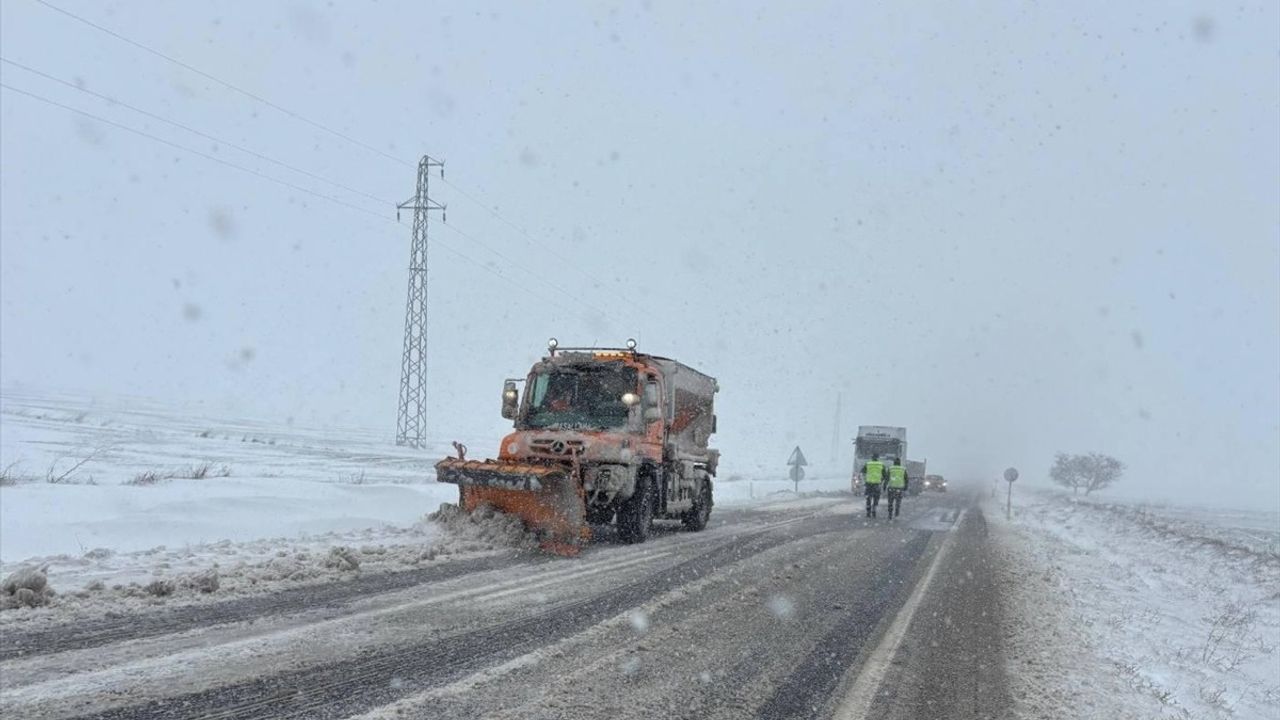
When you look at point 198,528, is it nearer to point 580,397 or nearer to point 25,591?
point 25,591

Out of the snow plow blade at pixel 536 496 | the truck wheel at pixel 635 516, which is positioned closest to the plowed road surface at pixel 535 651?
the snow plow blade at pixel 536 496

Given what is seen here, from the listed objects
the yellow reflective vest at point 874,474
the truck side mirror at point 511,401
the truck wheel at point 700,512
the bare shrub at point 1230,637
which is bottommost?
the bare shrub at point 1230,637

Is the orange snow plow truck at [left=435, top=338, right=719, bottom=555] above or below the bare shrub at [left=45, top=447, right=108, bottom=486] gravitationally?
above

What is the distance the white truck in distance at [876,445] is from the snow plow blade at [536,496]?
2580cm

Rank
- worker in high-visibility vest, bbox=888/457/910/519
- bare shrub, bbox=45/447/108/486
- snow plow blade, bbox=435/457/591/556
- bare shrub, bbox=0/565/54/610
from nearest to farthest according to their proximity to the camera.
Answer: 1. bare shrub, bbox=0/565/54/610
2. snow plow blade, bbox=435/457/591/556
3. bare shrub, bbox=45/447/108/486
4. worker in high-visibility vest, bbox=888/457/910/519

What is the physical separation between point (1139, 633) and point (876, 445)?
2796 centimetres

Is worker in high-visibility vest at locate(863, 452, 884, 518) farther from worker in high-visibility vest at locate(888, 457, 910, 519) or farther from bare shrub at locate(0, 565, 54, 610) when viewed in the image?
bare shrub at locate(0, 565, 54, 610)

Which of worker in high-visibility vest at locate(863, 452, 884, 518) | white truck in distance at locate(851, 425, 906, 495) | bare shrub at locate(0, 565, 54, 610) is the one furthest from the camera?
white truck in distance at locate(851, 425, 906, 495)

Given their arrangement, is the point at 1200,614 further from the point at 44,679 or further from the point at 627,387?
the point at 44,679

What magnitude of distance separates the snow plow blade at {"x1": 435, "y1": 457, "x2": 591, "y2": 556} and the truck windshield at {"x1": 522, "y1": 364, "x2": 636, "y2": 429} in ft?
4.39

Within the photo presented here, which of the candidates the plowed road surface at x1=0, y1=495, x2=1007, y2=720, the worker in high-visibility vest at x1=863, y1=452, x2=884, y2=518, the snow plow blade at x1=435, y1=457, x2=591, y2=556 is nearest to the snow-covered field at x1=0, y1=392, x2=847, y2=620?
the snow plow blade at x1=435, y1=457, x2=591, y2=556

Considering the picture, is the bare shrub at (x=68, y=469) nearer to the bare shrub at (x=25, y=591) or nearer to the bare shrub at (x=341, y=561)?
the bare shrub at (x=341, y=561)

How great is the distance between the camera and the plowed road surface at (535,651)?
462 cm

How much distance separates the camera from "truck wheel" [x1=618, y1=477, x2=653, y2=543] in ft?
42.0
